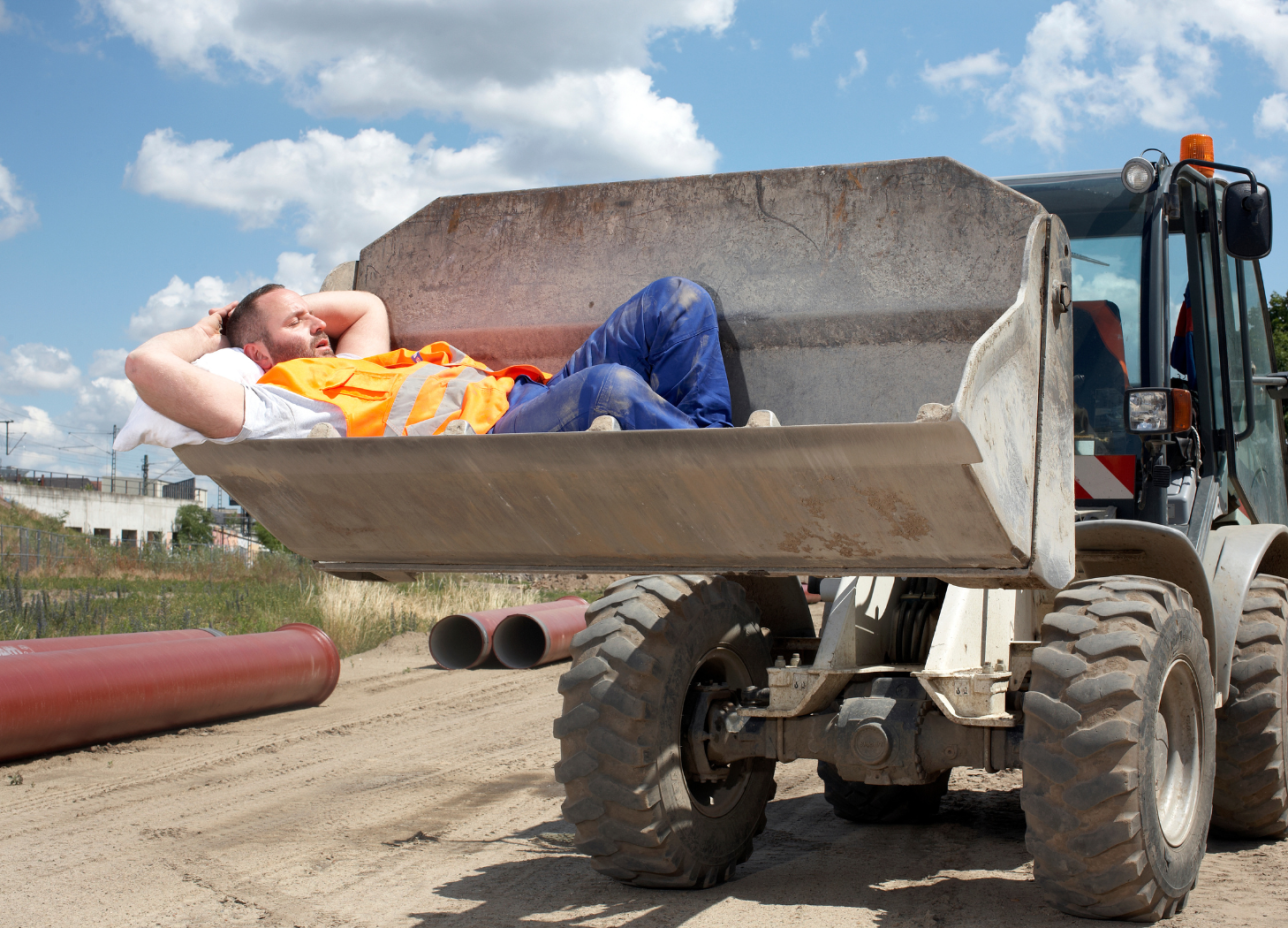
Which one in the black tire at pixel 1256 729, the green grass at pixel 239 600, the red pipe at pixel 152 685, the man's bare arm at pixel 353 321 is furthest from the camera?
the green grass at pixel 239 600

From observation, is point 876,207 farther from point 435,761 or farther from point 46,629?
point 46,629

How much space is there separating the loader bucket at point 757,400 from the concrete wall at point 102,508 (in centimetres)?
5537

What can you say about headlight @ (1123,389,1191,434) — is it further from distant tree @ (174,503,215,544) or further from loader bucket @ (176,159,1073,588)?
distant tree @ (174,503,215,544)

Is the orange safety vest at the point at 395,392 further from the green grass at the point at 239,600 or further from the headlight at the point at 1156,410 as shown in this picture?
the green grass at the point at 239,600

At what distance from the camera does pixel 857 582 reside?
4.24m

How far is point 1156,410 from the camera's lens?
4242mm

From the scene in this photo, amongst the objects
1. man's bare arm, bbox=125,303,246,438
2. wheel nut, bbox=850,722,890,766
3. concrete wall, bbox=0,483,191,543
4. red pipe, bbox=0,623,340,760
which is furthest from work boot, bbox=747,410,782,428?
concrete wall, bbox=0,483,191,543

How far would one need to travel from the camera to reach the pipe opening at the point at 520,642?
1173cm

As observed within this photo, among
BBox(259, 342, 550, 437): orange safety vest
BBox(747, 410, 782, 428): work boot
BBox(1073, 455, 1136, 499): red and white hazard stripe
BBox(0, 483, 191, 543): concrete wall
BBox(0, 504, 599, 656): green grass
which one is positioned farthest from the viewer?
BBox(0, 483, 191, 543): concrete wall

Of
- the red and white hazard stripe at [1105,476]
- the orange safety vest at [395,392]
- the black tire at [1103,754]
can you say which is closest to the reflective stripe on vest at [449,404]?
the orange safety vest at [395,392]

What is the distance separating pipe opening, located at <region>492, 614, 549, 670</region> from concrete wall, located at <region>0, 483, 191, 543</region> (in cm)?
4858

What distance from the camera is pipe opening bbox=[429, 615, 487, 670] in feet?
38.1

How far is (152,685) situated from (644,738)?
200 inches

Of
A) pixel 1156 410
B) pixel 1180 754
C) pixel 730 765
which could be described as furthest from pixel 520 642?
pixel 1180 754
